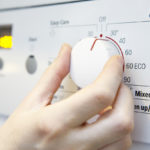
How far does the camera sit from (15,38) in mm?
431

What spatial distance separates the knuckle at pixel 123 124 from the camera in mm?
260

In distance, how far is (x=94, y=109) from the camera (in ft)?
0.85

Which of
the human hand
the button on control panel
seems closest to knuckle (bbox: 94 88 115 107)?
the human hand

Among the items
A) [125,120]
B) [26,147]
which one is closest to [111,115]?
[125,120]

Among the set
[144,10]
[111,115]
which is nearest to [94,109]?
[111,115]

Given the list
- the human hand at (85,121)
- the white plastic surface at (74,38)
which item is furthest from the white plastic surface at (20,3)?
the human hand at (85,121)

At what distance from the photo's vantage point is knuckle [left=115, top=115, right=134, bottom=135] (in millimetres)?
260

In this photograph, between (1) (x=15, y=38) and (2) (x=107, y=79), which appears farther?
(1) (x=15, y=38)

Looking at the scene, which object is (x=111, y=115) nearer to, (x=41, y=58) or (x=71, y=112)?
(x=71, y=112)

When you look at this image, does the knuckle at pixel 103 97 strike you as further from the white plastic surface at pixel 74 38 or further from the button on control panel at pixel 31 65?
the button on control panel at pixel 31 65

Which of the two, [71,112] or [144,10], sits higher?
[144,10]

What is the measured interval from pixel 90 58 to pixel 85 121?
0.27 ft

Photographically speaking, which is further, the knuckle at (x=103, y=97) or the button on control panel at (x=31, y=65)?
the button on control panel at (x=31, y=65)

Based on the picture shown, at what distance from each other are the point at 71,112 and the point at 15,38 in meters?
0.23
